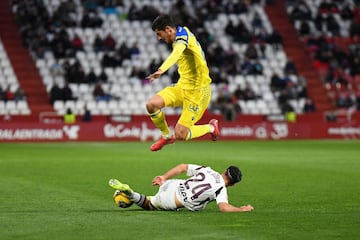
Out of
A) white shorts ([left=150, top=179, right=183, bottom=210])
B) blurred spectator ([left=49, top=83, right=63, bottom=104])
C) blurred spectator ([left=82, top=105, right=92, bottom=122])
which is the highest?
blurred spectator ([left=49, top=83, right=63, bottom=104])

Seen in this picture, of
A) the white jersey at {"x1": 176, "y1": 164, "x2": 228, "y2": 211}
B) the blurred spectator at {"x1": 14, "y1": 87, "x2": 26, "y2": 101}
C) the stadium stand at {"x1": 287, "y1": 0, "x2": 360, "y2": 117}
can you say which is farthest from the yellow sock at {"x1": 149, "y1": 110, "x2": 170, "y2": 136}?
the stadium stand at {"x1": 287, "y1": 0, "x2": 360, "y2": 117}

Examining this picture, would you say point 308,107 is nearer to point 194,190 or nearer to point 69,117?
point 69,117

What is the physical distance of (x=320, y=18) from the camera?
41.6 m

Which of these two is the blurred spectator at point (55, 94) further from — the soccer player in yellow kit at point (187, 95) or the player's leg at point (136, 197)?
the player's leg at point (136, 197)

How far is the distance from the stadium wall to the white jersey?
21899 mm

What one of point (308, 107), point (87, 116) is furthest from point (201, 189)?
point (308, 107)

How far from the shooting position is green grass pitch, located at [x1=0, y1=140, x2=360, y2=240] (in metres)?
9.52

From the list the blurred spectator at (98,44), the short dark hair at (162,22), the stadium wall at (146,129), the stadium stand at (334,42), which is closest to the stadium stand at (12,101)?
the stadium wall at (146,129)

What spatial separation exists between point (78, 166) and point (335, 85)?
Answer: 21.1 m

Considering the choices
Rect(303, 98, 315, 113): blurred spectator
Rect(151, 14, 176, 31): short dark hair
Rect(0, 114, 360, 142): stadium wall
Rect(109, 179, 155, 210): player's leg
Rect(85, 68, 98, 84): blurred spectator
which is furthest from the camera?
Rect(303, 98, 315, 113): blurred spectator

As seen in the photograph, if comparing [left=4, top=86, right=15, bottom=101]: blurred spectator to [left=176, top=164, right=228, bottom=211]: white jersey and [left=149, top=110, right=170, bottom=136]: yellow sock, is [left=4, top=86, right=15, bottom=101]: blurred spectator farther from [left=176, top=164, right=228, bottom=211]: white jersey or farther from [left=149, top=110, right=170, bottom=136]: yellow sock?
[left=176, top=164, right=228, bottom=211]: white jersey

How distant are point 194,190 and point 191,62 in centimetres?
356

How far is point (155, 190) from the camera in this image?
14828mm

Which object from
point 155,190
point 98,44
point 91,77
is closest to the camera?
point 155,190
